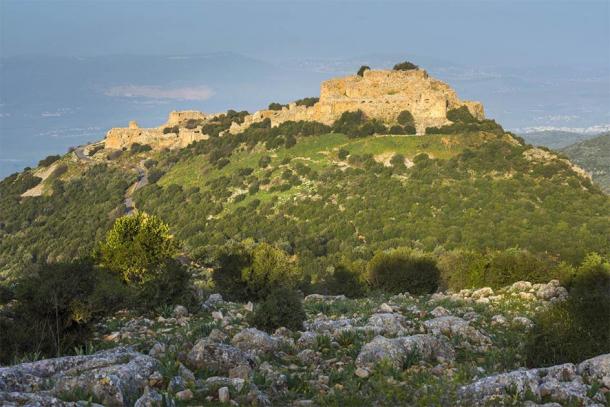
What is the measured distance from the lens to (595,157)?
432 ft

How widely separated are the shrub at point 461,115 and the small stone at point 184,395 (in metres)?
65.9

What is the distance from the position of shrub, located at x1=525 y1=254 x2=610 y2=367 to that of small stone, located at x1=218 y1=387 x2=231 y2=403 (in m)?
6.50

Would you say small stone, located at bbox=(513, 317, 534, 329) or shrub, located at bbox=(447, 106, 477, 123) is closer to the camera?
small stone, located at bbox=(513, 317, 534, 329)

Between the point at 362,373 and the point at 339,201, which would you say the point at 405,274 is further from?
the point at 339,201

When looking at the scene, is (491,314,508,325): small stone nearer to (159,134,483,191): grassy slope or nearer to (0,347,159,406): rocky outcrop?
(0,347,159,406): rocky outcrop

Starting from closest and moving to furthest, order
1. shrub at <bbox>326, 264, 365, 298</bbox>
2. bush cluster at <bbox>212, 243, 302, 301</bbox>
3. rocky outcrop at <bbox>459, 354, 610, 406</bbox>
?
rocky outcrop at <bbox>459, 354, 610, 406</bbox> → bush cluster at <bbox>212, 243, 302, 301</bbox> → shrub at <bbox>326, 264, 365, 298</bbox>

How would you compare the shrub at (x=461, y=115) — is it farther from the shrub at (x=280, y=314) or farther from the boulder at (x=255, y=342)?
the boulder at (x=255, y=342)

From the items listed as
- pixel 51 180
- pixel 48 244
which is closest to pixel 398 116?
pixel 48 244

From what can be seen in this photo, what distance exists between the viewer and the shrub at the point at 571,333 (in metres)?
11.6

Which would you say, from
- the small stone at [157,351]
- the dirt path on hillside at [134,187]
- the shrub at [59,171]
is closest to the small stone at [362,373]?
the small stone at [157,351]

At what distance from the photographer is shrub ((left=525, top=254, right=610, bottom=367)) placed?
11.6 meters

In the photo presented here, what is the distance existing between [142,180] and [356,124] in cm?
3096

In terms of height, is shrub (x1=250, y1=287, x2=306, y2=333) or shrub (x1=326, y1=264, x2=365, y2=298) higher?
shrub (x1=250, y1=287, x2=306, y2=333)

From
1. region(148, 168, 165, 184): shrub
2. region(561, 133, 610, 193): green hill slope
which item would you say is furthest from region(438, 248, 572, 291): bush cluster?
region(561, 133, 610, 193): green hill slope
